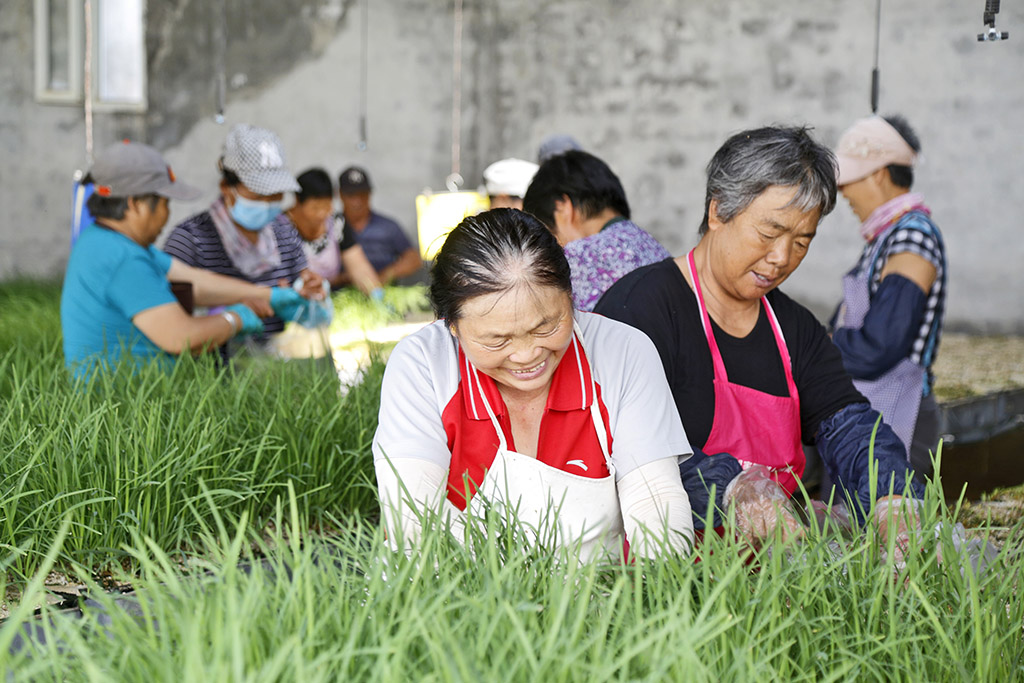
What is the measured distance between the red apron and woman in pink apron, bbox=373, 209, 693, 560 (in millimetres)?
255

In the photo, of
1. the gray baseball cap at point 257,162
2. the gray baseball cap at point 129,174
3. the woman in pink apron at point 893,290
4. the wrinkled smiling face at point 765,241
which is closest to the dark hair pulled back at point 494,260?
the wrinkled smiling face at point 765,241

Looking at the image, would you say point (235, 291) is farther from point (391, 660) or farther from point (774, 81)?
point (774, 81)

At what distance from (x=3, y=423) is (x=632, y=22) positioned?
639 centimetres

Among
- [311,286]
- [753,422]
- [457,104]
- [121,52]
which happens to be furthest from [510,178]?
[121,52]

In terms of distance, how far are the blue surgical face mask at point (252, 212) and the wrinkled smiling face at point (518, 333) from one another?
2.28 m

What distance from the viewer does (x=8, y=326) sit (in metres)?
4.14

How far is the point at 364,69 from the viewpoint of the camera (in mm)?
8297

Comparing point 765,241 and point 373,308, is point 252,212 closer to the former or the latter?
point 373,308

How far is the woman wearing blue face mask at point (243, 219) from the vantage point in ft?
11.9

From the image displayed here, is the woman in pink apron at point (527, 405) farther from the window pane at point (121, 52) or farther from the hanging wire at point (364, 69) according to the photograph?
the window pane at point (121, 52)

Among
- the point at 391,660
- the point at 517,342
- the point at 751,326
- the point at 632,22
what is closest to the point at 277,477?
the point at 517,342

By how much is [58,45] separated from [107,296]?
579cm

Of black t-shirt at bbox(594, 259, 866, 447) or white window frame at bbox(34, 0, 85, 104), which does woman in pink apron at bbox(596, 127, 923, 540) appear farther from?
white window frame at bbox(34, 0, 85, 104)

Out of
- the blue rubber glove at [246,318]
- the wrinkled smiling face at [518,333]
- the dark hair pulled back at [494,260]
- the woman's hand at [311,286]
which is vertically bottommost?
the blue rubber glove at [246,318]
